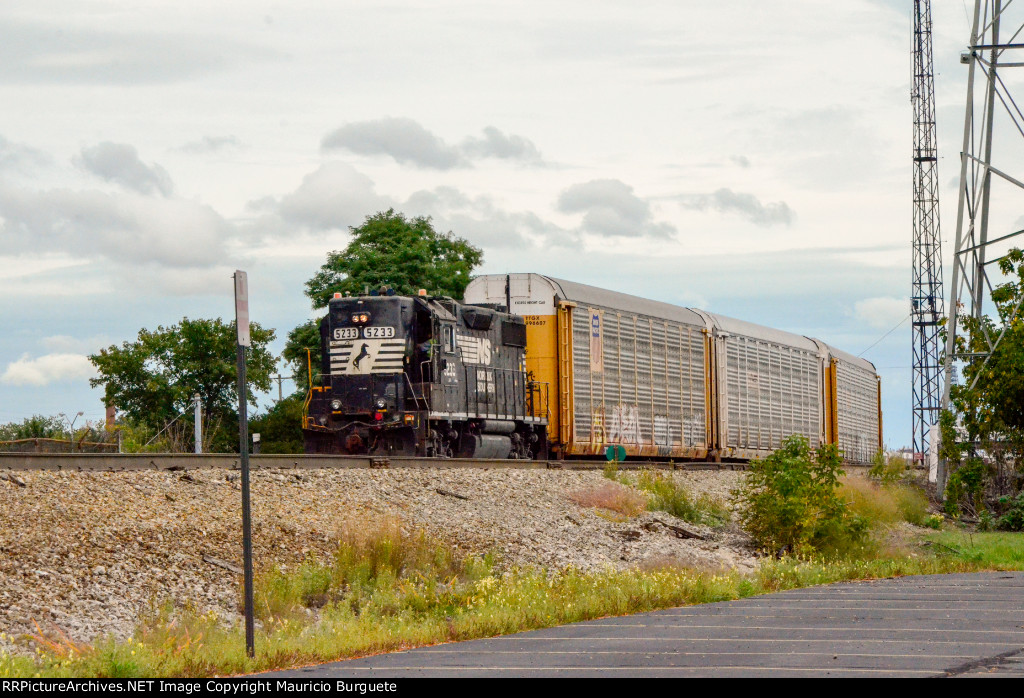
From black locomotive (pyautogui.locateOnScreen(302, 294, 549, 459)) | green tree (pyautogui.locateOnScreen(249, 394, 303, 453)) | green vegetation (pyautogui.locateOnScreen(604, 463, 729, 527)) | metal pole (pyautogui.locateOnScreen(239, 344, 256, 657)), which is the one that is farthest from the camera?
green tree (pyautogui.locateOnScreen(249, 394, 303, 453))

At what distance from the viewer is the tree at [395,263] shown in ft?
160

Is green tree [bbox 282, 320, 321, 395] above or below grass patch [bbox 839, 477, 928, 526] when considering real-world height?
above

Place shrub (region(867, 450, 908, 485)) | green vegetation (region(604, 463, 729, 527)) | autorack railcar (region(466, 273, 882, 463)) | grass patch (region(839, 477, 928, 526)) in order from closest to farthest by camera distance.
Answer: green vegetation (region(604, 463, 729, 527)), grass patch (region(839, 477, 928, 526)), autorack railcar (region(466, 273, 882, 463)), shrub (region(867, 450, 908, 485))

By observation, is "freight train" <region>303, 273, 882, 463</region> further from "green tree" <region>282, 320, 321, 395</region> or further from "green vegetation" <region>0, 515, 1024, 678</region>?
"green tree" <region>282, 320, 321, 395</region>

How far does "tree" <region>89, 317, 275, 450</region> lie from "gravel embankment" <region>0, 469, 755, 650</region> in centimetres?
2683

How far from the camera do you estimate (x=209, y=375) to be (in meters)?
47.1

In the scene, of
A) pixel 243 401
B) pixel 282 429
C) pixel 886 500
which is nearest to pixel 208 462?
pixel 243 401

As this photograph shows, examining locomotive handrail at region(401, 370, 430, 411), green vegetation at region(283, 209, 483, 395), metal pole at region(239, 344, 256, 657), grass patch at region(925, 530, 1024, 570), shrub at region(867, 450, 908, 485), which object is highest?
green vegetation at region(283, 209, 483, 395)

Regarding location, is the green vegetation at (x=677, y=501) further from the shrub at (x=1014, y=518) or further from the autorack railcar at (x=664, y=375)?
the shrub at (x=1014, y=518)

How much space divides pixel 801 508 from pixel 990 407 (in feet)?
29.6

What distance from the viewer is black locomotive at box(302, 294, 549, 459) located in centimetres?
2334

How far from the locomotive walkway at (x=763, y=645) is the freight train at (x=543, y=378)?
34.4 feet

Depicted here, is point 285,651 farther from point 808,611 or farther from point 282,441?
point 282,441

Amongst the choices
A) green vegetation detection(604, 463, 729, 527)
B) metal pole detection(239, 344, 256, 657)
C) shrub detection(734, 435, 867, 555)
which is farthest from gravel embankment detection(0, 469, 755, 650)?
metal pole detection(239, 344, 256, 657)
